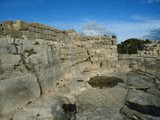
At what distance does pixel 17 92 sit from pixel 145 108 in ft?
9.85

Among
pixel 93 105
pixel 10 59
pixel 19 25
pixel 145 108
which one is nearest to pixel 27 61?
pixel 10 59

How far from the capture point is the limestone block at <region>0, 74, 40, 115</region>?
11.2 feet

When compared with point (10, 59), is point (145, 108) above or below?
below

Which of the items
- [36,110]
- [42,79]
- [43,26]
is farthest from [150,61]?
[36,110]

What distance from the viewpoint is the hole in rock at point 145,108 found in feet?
12.4

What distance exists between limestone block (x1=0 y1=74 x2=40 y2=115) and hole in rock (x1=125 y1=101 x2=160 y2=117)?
7.76 feet

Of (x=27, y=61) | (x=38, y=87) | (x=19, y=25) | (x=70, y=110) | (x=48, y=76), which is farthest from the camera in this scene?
(x=48, y=76)

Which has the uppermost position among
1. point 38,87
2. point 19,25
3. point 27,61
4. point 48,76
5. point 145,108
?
point 19,25

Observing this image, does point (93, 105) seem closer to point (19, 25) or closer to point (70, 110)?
point (70, 110)

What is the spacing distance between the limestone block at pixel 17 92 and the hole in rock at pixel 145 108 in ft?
7.76

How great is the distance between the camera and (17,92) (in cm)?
370

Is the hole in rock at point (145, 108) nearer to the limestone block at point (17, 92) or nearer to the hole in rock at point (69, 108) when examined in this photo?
the hole in rock at point (69, 108)

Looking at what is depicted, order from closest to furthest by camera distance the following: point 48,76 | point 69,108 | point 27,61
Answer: point 69,108
point 27,61
point 48,76

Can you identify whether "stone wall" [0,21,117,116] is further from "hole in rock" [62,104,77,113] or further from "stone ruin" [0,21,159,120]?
"hole in rock" [62,104,77,113]
